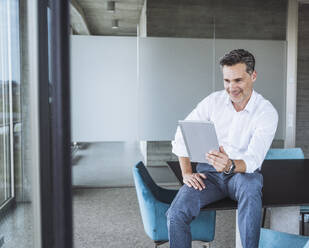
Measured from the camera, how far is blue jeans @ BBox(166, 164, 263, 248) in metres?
1.59

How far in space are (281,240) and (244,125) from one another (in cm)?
69

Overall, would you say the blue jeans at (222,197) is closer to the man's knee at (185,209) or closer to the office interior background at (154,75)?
the man's knee at (185,209)

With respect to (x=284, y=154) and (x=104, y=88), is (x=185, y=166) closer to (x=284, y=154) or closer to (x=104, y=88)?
(x=284, y=154)

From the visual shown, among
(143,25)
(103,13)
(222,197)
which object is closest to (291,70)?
(143,25)

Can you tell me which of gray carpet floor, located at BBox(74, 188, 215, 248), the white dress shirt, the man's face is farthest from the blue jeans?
gray carpet floor, located at BBox(74, 188, 215, 248)

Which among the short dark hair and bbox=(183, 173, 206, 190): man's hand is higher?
the short dark hair

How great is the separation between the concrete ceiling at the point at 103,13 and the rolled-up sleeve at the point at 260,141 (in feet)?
8.17

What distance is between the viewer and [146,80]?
434 cm

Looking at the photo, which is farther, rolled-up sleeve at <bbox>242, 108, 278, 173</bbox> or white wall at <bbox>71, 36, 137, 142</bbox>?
white wall at <bbox>71, 36, 137, 142</bbox>

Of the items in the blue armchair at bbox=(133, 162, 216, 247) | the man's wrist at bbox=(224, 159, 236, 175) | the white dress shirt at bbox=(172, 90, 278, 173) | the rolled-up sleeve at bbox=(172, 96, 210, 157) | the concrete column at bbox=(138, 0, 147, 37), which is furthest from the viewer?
the concrete column at bbox=(138, 0, 147, 37)

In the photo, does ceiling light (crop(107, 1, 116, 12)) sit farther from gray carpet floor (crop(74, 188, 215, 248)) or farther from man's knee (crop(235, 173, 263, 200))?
man's knee (crop(235, 173, 263, 200))

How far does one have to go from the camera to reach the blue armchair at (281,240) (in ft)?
5.18

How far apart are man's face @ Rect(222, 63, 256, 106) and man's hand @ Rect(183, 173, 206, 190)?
53 cm

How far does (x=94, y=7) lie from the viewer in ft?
16.0
